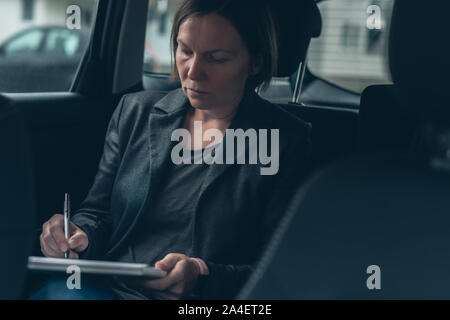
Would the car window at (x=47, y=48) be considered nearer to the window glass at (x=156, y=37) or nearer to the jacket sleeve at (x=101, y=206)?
the window glass at (x=156, y=37)

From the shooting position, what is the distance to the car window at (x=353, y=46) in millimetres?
1964

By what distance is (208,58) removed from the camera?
4.89 ft

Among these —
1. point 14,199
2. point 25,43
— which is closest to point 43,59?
point 25,43

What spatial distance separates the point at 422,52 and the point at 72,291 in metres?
0.78

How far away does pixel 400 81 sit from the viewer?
1.07m

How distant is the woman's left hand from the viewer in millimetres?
1275

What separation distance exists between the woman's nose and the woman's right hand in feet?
1.29

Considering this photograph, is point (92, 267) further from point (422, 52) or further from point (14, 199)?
point (422, 52)

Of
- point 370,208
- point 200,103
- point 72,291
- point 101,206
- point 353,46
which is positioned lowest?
point 72,291

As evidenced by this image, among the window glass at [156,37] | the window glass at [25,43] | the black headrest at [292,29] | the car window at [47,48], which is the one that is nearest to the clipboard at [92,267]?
the black headrest at [292,29]

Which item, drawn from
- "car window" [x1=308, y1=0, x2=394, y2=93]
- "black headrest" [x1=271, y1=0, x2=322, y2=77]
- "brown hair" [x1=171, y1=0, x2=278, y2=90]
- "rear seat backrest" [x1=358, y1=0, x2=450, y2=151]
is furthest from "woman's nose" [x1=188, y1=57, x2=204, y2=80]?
"rear seat backrest" [x1=358, y1=0, x2=450, y2=151]

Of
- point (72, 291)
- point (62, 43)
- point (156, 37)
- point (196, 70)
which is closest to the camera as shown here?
point (72, 291)
